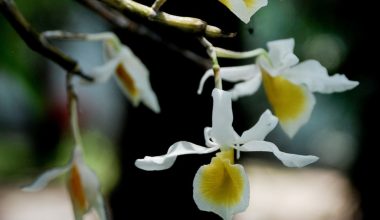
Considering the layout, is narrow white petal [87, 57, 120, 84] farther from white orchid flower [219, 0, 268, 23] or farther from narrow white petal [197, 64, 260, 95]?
white orchid flower [219, 0, 268, 23]

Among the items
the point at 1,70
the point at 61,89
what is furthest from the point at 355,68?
the point at 61,89

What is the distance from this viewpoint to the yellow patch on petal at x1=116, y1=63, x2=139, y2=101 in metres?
0.91

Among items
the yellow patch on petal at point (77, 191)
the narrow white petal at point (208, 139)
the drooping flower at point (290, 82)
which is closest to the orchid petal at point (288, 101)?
the drooping flower at point (290, 82)

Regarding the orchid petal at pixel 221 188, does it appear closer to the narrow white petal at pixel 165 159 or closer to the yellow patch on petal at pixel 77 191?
the narrow white petal at pixel 165 159

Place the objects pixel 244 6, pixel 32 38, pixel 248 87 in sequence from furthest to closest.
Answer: pixel 248 87 < pixel 32 38 < pixel 244 6

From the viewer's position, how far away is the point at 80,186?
79cm

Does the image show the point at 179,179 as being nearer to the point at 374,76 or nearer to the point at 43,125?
the point at 374,76

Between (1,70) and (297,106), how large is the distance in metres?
0.75

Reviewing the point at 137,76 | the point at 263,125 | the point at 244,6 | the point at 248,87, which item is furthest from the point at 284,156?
the point at 137,76

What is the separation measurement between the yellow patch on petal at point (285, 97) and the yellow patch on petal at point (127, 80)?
0.65 ft

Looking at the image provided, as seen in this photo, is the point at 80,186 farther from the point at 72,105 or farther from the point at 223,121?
the point at 223,121

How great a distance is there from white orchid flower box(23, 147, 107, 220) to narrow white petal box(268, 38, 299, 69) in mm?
228

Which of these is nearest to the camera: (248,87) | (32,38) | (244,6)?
(244,6)

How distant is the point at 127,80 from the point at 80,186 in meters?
0.19
